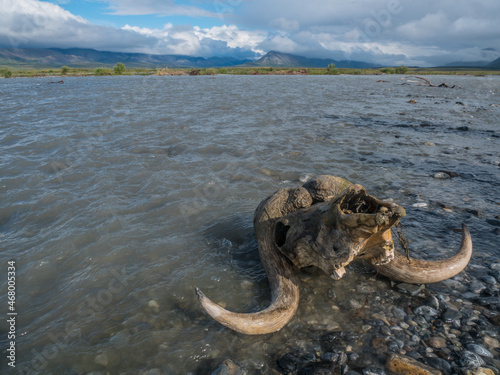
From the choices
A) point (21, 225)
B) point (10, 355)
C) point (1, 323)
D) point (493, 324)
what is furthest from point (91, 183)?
point (493, 324)

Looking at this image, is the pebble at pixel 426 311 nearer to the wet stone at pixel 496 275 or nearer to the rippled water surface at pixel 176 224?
the rippled water surface at pixel 176 224

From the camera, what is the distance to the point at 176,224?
22.0 feet

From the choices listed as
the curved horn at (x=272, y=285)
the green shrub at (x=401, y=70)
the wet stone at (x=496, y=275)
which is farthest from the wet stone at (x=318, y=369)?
the green shrub at (x=401, y=70)

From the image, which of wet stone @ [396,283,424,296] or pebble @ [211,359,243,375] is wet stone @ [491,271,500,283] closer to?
wet stone @ [396,283,424,296]

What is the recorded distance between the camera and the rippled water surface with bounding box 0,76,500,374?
12.4 ft

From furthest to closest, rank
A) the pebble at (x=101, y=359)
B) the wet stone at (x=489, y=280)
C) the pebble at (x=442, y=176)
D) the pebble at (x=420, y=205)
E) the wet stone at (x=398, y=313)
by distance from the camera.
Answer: the pebble at (x=442, y=176) < the pebble at (x=420, y=205) < the wet stone at (x=489, y=280) < the wet stone at (x=398, y=313) < the pebble at (x=101, y=359)

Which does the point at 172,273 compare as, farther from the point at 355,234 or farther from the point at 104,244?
the point at 355,234

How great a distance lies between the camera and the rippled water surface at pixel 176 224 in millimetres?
3766

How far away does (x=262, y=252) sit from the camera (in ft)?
15.5

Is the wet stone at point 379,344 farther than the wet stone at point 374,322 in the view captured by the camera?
No

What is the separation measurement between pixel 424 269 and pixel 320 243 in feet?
6.56

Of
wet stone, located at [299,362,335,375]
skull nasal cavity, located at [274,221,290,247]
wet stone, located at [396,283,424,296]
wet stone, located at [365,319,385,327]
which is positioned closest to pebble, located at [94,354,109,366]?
wet stone, located at [299,362,335,375]

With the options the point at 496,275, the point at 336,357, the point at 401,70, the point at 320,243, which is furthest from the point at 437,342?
the point at 401,70

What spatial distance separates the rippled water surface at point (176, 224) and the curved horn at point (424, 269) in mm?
309
